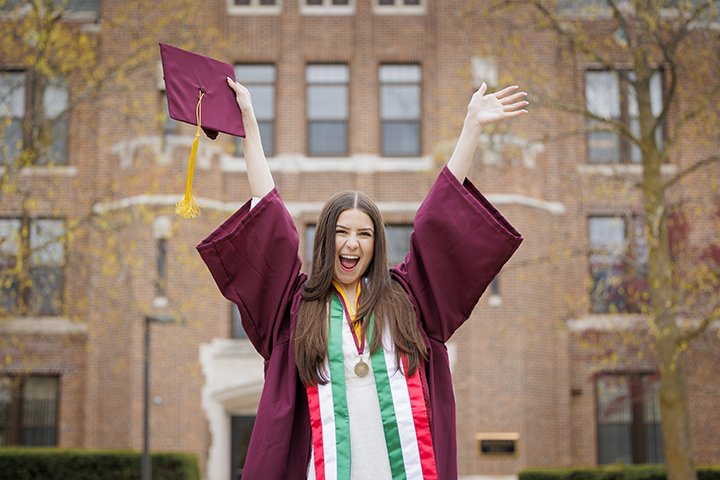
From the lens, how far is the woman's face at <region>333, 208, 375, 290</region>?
4.50 metres

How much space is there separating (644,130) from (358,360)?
1299cm

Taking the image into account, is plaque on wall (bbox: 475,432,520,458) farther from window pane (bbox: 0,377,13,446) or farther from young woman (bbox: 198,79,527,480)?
young woman (bbox: 198,79,527,480)

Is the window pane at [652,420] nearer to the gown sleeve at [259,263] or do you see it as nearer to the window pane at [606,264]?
the window pane at [606,264]

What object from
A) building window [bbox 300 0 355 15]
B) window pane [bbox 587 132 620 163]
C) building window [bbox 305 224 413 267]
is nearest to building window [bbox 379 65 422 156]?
building window [bbox 300 0 355 15]

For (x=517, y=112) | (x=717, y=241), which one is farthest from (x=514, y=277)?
(x=517, y=112)

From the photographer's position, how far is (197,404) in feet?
70.9

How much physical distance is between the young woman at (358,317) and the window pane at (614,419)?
19036 millimetres

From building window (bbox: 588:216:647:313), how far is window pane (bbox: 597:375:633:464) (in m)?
1.46

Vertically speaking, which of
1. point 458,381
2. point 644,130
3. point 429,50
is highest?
point 429,50

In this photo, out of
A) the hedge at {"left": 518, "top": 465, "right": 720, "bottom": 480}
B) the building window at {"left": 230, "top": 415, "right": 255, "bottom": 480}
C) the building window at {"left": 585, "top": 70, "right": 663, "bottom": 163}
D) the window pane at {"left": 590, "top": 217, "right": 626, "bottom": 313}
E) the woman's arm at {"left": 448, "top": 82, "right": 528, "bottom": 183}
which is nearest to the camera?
the woman's arm at {"left": 448, "top": 82, "right": 528, "bottom": 183}

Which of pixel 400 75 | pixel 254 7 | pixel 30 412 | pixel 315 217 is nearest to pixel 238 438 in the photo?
pixel 30 412

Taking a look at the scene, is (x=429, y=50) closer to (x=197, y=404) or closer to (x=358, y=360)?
(x=197, y=404)

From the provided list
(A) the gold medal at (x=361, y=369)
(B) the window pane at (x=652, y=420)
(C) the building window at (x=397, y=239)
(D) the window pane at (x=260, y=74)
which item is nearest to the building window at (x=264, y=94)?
(D) the window pane at (x=260, y=74)

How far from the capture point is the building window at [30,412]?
74.6 ft
